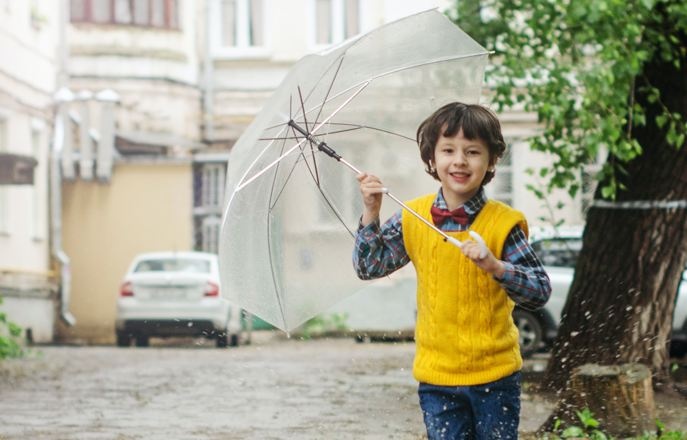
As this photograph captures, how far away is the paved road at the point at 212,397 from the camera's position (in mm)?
9969

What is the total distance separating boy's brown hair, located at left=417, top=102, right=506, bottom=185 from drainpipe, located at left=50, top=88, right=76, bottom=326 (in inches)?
848

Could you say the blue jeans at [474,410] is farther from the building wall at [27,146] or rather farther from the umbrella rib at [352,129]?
the building wall at [27,146]

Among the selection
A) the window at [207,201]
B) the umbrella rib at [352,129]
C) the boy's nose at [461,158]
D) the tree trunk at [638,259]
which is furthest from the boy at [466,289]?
the window at [207,201]

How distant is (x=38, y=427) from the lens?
402 inches

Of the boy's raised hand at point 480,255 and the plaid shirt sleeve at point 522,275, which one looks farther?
the plaid shirt sleeve at point 522,275

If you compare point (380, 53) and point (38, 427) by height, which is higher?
point (380, 53)

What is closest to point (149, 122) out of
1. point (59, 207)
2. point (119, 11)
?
point (119, 11)

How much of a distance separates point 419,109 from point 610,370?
310 cm

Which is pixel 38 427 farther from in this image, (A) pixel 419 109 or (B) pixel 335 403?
(A) pixel 419 109

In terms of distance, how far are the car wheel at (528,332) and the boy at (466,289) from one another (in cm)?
1337

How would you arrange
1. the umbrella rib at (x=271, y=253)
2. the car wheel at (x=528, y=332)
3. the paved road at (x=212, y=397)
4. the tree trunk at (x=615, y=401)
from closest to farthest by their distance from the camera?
the umbrella rib at (x=271, y=253), the tree trunk at (x=615, y=401), the paved road at (x=212, y=397), the car wheel at (x=528, y=332)

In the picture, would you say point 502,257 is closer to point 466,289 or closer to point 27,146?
point 466,289

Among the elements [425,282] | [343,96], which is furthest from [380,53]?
[425,282]

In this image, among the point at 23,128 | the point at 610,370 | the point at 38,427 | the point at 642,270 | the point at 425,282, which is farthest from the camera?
the point at 23,128
